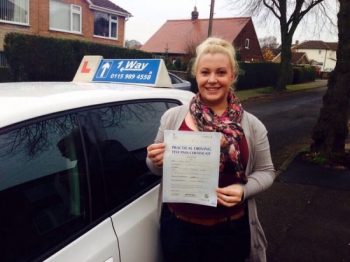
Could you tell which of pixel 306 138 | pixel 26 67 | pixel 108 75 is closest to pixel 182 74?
pixel 26 67

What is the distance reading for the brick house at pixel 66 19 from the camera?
19562mm

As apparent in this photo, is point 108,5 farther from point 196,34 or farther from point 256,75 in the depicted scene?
point 196,34

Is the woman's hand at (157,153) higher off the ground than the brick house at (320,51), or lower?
lower

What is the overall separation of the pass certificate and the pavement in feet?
6.17

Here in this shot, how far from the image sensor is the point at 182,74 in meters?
21.1

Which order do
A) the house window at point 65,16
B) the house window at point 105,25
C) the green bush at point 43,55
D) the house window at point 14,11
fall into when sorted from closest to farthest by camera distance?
the green bush at point 43,55
the house window at point 14,11
the house window at point 65,16
the house window at point 105,25

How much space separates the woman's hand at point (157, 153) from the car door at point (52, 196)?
0.89ft

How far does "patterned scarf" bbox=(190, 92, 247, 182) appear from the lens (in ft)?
5.50

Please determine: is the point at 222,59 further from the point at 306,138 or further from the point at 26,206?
the point at 306,138

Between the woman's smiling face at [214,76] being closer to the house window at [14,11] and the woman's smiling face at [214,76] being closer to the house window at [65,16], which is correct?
the house window at [14,11]

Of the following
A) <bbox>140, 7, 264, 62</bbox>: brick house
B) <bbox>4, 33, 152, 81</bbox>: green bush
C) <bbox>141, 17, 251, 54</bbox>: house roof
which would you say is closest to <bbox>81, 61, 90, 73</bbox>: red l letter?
<bbox>4, 33, 152, 81</bbox>: green bush

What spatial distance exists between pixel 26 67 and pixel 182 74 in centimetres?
951

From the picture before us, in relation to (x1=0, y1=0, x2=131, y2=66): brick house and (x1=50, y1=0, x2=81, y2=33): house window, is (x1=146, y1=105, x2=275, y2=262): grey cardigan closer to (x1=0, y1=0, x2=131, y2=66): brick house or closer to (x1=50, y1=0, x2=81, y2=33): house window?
(x1=0, y1=0, x2=131, y2=66): brick house

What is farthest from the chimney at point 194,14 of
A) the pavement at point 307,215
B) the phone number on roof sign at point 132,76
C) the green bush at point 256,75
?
the phone number on roof sign at point 132,76
